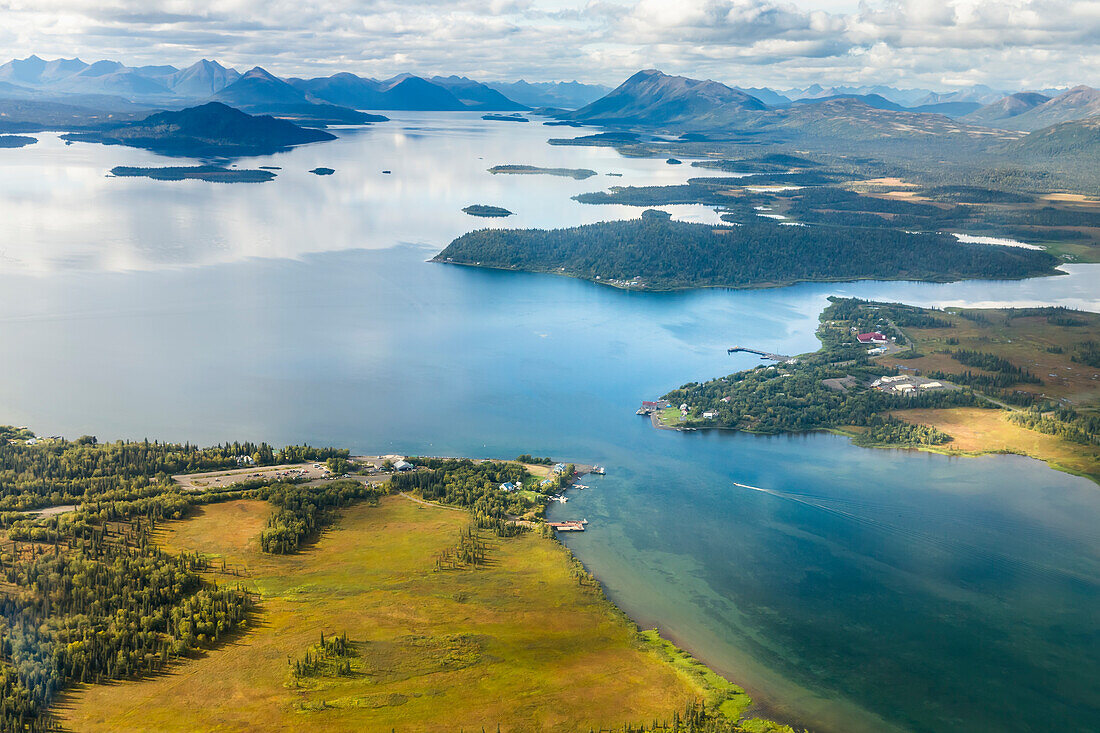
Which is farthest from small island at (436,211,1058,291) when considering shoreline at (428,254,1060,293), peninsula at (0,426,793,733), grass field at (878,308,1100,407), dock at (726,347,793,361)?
peninsula at (0,426,793,733)

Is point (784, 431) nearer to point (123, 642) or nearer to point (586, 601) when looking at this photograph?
point (586, 601)

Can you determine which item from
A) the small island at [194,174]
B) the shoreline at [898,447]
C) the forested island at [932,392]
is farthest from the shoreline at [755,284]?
the small island at [194,174]

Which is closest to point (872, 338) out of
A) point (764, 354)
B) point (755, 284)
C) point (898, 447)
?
point (764, 354)

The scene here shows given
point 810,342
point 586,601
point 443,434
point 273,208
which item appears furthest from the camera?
point 273,208

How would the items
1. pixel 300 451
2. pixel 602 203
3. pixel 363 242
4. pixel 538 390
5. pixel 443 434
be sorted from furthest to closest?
pixel 602 203
pixel 363 242
pixel 538 390
pixel 443 434
pixel 300 451

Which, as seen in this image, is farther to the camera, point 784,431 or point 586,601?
point 784,431

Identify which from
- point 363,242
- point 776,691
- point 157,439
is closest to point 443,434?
point 157,439

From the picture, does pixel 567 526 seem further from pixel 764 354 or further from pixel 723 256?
pixel 723 256
